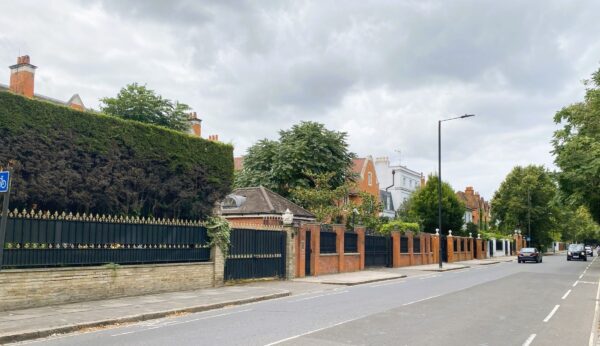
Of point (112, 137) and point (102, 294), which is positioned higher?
point (112, 137)

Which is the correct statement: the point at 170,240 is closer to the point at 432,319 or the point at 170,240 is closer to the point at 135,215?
the point at 135,215

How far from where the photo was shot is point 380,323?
10.9m

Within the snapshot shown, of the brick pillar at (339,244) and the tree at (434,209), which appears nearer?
the brick pillar at (339,244)

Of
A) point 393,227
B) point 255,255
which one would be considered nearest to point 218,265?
point 255,255

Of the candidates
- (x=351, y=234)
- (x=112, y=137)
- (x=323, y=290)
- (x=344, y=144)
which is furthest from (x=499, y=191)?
(x=112, y=137)

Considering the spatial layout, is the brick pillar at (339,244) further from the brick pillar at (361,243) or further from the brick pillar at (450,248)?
the brick pillar at (450,248)

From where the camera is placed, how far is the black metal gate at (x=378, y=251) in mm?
32156

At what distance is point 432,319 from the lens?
38.0ft

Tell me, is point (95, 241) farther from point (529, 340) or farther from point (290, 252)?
point (529, 340)

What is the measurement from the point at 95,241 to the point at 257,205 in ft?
55.7

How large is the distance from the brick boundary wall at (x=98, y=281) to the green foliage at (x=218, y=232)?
0.33 metres

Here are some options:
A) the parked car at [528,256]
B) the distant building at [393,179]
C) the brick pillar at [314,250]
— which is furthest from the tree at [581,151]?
the distant building at [393,179]

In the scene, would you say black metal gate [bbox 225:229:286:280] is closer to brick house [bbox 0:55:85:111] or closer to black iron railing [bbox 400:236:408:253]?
black iron railing [bbox 400:236:408:253]

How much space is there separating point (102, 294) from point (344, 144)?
32.4m
